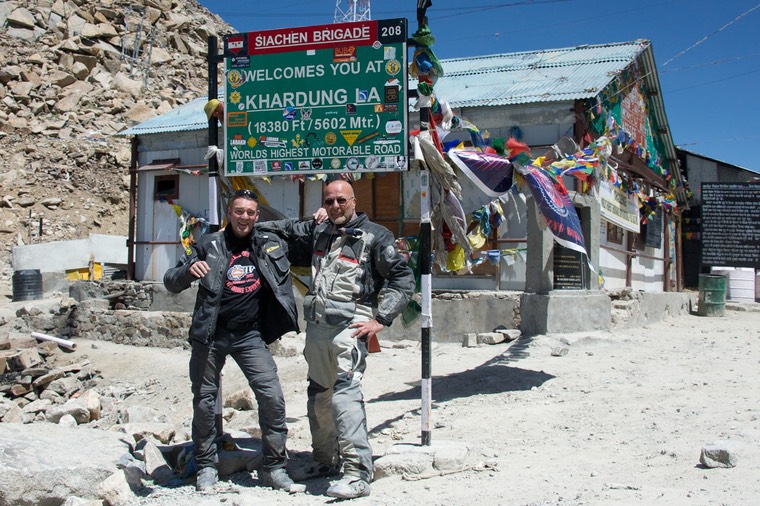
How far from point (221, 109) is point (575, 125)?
768 centimetres

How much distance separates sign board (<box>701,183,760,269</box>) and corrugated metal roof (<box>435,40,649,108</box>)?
7.42 metres

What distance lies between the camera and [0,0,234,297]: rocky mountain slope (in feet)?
96.5

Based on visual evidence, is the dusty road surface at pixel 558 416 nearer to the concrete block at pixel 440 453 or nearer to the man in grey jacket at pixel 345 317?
the concrete block at pixel 440 453

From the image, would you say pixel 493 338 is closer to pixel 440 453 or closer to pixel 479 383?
pixel 479 383

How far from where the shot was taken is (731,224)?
20.3 meters

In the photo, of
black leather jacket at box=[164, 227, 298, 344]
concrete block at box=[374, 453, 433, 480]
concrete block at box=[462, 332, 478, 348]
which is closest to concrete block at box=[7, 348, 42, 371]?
concrete block at box=[462, 332, 478, 348]

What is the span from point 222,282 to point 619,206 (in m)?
11.1

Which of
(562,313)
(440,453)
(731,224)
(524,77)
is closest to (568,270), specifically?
(562,313)

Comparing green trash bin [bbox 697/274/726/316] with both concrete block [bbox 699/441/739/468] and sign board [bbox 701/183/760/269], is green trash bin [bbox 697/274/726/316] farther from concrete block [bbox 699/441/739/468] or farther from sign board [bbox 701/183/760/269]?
concrete block [bbox 699/441/739/468]

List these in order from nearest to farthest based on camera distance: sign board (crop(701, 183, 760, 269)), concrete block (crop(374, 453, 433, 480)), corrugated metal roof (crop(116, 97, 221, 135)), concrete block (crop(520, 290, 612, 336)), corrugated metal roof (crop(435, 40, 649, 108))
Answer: concrete block (crop(374, 453, 433, 480)) < concrete block (crop(520, 290, 612, 336)) < corrugated metal roof (crop(435, 40, 649, 108)) < corrugated metal roof (crop(116, 97, 221, 135)) < sign board (crop(701, 183, 760, 269))

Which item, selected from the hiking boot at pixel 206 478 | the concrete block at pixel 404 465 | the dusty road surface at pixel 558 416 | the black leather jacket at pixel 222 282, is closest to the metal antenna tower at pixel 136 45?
the dusty road surface at pixel 558 416

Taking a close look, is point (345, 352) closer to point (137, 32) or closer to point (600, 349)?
point (600, 349)

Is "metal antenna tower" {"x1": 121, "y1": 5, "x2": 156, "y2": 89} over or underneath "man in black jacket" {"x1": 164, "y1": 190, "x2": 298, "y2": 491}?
over

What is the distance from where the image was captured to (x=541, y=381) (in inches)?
301
